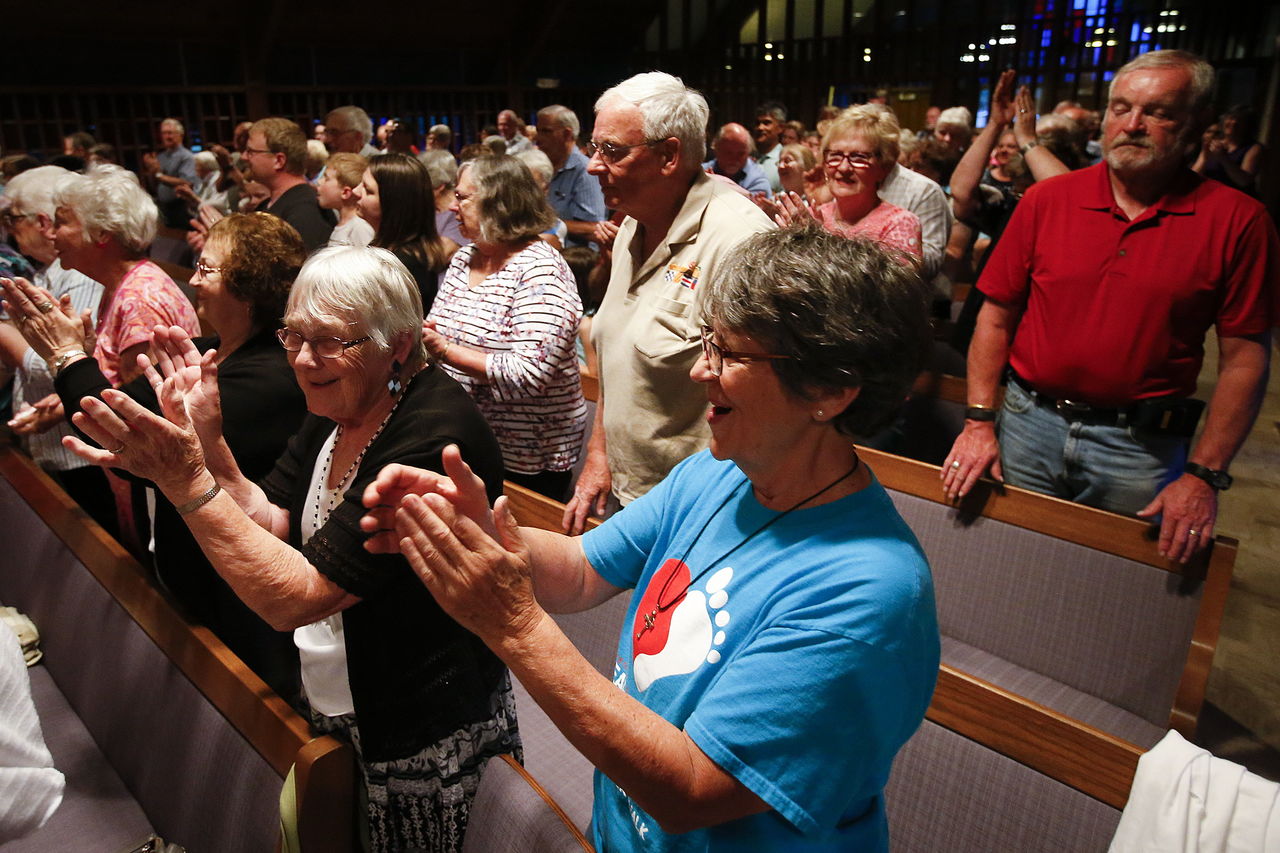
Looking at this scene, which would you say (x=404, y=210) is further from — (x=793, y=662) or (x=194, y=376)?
(x=793, y=662)

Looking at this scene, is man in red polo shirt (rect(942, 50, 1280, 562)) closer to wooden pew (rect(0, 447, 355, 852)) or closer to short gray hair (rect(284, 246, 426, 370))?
short gray hair (rect(284, 246, 426, 370))

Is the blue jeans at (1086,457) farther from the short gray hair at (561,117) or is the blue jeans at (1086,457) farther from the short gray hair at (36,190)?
the short gray hair at (561,117)

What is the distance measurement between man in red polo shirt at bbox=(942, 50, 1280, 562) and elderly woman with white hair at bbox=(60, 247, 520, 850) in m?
1.33

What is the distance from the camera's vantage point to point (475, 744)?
1556mm

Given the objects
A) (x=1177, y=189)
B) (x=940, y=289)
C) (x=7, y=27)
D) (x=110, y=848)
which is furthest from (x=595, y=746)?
(x=7, y=27)

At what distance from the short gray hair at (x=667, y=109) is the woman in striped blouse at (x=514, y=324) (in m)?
0.49

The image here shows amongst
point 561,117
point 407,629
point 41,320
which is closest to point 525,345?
point 407,629

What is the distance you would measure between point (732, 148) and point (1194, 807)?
4.46 metres

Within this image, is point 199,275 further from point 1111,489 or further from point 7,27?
point 7,27

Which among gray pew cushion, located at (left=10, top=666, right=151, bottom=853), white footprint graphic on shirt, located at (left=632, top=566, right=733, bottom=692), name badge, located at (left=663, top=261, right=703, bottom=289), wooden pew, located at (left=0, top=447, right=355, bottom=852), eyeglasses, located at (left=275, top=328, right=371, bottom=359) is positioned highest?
name badge, located at (left=663, top=261, right=703, bottom=289)

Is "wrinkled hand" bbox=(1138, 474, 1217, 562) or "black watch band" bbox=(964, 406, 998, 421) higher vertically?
"black watch band" bbox=(964, 406, 998, 421)

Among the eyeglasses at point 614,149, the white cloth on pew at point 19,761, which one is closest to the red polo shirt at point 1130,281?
the eyeglasses at point 614,149

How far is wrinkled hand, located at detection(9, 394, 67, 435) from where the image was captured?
2613mm

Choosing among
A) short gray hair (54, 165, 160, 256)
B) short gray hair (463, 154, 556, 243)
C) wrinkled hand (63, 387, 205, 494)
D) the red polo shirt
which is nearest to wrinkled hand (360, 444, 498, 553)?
wrinkled hand (63, 387, 205, 494)
